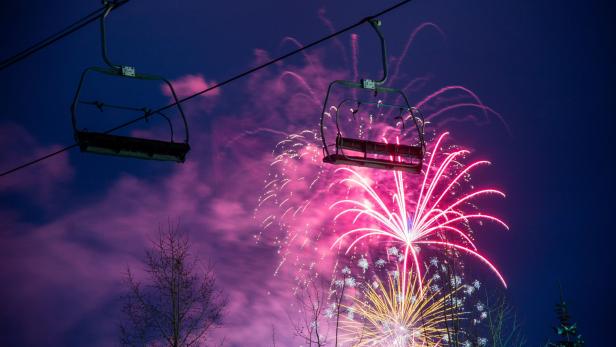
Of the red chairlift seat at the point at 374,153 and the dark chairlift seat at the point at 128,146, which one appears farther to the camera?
the red chairlift seat at the point at 374,153

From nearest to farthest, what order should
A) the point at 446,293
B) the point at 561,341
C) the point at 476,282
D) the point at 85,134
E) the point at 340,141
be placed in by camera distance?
the point at 85,134
the point at 340,141
the point at 446,293
the point at 476,282
the point at 561,341

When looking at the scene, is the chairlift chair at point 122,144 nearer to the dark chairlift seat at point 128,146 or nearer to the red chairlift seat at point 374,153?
the dark chairlift seat at point 128,146

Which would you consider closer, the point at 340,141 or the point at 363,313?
the point at 340,141

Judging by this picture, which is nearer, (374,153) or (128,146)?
(128,146)

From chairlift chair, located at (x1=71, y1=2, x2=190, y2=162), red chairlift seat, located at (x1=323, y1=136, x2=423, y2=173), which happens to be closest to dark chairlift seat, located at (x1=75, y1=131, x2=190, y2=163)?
chairlift chair, located at (x1=71, y1=2, x2=190, y2=162)

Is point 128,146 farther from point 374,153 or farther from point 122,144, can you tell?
point 374,153

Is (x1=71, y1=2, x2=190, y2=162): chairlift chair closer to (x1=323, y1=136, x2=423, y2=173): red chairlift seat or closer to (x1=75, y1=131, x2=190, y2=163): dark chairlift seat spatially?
(x1=75, y1=131, x2=190, y2=163): dark chairlift seat

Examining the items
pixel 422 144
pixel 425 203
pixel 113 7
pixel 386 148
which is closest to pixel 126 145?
pixel 113 7

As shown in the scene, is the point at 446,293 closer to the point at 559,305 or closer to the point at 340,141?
the point at 559,305

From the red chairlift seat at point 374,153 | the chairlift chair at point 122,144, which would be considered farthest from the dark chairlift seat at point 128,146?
the red chairlift seat at point 374,153

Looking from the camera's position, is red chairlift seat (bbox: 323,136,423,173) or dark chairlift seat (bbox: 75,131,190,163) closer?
dark chairlift seat (bbox: 75,131,190,163)

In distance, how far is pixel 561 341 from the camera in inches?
1501

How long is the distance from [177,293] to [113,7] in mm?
20228

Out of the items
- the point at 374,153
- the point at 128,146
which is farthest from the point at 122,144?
the point at 374,153
